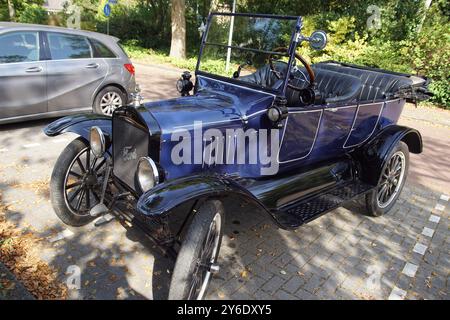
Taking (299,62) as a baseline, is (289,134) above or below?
below

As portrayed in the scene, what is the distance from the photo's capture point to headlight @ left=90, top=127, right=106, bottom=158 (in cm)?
306

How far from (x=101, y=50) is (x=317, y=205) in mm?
4798

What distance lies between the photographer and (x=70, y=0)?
72.8 ft

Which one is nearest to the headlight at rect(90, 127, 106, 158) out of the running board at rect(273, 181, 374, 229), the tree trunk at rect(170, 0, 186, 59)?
the running board at rect(273, 181, 374, 229)

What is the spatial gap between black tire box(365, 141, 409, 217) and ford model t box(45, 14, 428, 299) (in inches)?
0.7

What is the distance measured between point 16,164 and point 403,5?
13.6 m

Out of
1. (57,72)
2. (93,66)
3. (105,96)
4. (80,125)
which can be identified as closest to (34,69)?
(57,72)

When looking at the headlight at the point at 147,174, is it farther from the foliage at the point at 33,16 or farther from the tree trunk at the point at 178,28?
the foliage at the point at 33,16

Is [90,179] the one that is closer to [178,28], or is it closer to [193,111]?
[193,111]

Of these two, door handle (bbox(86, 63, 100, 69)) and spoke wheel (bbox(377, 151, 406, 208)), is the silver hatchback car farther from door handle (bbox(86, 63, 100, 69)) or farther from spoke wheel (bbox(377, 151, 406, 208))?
spoke wheel (bbox(377, 151, 406, 208))
